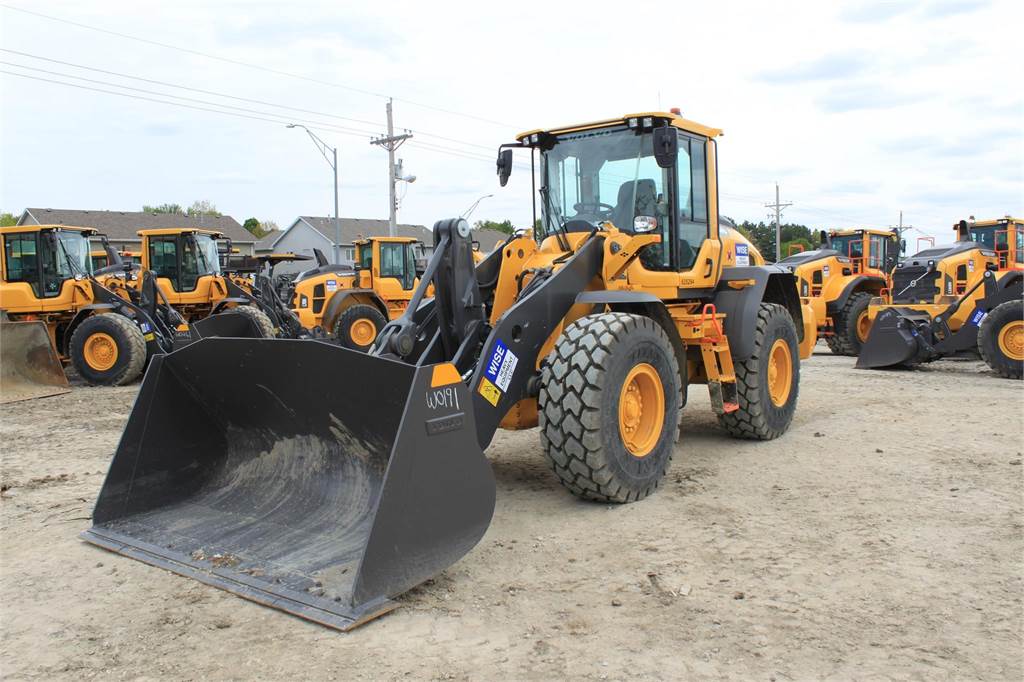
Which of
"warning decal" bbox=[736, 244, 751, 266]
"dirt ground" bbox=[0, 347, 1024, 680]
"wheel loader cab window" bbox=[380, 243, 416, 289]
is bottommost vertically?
"dirt ground" bbox=[0, 347, 1024, 680]

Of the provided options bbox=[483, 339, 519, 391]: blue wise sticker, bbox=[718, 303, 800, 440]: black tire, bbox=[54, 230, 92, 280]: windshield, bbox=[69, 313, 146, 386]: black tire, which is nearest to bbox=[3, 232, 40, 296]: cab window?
bbox=[54, 230, 92, 280]: windshield

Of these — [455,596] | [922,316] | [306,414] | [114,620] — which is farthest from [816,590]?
[922,316]

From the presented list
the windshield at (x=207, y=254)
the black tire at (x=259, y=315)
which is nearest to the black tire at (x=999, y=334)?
the black tire at (x=259, y=315)

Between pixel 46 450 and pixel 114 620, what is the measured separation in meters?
4.42

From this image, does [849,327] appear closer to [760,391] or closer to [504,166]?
[760,391]

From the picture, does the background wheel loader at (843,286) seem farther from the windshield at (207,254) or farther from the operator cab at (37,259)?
the operator cab at (37,259)

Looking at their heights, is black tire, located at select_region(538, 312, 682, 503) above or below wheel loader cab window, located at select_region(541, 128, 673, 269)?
below

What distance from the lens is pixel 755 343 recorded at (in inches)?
261

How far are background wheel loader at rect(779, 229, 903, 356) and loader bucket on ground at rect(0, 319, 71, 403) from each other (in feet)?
40.6

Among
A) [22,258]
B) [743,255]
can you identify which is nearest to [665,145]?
[743,255]

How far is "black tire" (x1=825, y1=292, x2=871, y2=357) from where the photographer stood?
49.3 ft

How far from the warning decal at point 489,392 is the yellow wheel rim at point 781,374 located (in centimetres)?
342

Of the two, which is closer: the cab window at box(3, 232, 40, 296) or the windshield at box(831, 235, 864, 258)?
the cab window at box(3, 232, 40, 296)

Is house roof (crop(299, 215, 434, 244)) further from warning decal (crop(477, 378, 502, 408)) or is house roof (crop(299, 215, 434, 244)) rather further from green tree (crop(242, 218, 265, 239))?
warning decal (crop(477, 378, 502, 408))
